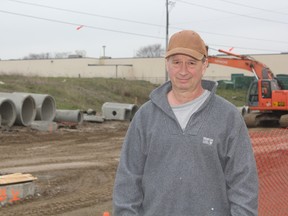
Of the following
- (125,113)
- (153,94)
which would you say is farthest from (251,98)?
(153,94)

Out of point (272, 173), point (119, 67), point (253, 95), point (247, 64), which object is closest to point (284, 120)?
point (253, 95)

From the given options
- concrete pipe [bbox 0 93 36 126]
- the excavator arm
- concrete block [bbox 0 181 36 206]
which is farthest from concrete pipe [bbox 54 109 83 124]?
concrete block [bbox 0 181 36 206]

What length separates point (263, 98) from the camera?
22.1m

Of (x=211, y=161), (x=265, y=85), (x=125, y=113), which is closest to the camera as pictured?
(x=211, y=161)

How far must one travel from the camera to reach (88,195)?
8930 mm

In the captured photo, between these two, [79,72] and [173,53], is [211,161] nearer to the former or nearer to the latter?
[173,53]

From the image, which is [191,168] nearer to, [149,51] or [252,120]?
[252,120]

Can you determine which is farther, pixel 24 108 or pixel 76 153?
pixel 24 108

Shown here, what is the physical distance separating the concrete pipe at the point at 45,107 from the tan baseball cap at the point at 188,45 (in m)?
17.8

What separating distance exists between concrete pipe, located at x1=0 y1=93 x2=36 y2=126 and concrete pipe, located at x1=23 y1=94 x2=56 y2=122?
24 centimetres

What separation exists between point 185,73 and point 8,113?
17060 mm

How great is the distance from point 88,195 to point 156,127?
21.3 ft

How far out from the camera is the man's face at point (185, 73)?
2.75 m

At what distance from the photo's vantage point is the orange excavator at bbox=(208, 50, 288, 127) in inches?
864
